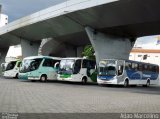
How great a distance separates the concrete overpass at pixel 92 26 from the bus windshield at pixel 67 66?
4598mm

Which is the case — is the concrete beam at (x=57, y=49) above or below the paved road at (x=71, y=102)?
above

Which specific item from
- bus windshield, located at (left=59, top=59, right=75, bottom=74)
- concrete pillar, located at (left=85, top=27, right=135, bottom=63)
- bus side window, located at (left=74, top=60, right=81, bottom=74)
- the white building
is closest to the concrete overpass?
concrete pillar, located at (left=85, top=27, right=135, bottom=63)

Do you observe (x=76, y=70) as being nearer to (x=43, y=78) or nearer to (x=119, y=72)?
(x=43, y=78)

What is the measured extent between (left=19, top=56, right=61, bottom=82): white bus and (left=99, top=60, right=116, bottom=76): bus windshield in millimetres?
5207

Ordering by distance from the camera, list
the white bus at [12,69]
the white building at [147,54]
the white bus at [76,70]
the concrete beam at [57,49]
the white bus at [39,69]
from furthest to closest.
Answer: the white building at [147,54] < the concrete beam at [57,49] < the white bus at [12,69] < the white bus at [39,69] < the white bus at [76,70]

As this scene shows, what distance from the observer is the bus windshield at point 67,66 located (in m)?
30.3

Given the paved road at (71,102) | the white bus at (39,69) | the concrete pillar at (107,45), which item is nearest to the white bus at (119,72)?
the white bus at (39,69)

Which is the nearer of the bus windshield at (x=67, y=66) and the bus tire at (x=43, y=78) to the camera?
the bus windshield at (x=67, y=66)

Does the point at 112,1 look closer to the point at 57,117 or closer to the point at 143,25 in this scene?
the point at 143,25

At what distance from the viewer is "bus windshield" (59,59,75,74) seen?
99.4 ft

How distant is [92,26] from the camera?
3431 cm

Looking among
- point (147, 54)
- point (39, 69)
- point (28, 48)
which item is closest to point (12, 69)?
point (39, 69)

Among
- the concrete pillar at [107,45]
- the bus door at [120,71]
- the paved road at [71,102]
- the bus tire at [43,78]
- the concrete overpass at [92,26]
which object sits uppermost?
the concrete overpass at [92,26]

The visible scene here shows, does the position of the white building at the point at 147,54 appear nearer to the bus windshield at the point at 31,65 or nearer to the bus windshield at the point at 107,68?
the bus windshield at the point at 31,65
